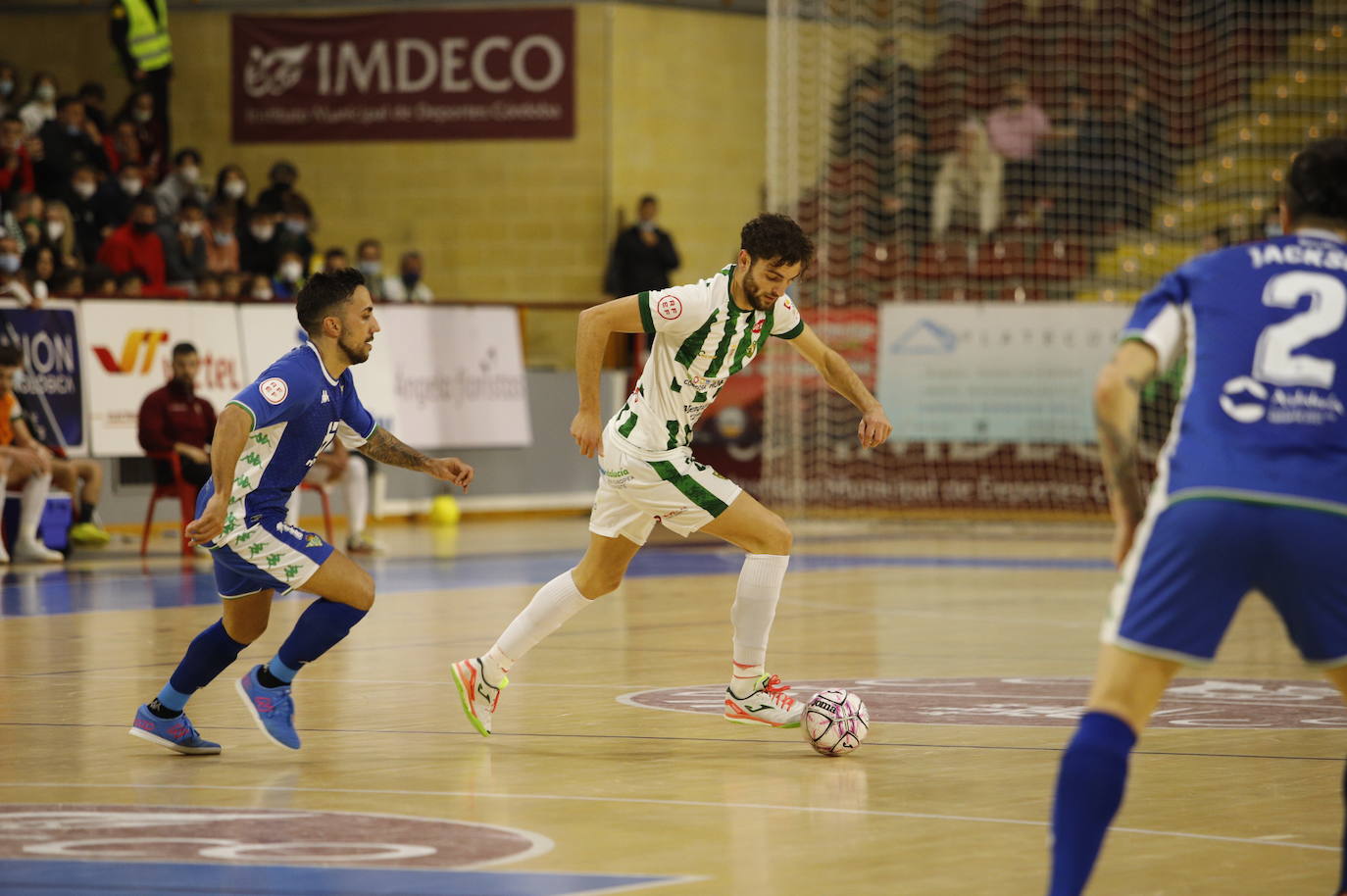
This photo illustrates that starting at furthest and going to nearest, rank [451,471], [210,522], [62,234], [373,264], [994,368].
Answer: [373,264]
[994,368]
[62,234]
[451,471]
[210,522]

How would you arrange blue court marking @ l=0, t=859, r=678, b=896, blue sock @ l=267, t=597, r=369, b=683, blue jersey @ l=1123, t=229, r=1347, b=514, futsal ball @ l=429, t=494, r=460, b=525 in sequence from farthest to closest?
futsal ball @ l=429, t=494, r=460, b=525 < blue sock @ l=267, t=597, r=369, b=683 < blue court marking @ l=0, t=859, r=678, b=896 < blue jersey @ l=1123, t=229, r=1347, b=514

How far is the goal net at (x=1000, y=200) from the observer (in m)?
20.5

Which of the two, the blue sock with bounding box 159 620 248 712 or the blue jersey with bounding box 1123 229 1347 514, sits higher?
the blue jersey with bounding box 1123 229 1347 514

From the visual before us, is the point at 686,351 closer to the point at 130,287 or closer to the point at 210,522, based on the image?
the point at 210,522

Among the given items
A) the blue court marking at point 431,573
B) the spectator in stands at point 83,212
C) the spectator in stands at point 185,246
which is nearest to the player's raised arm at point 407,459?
the blue court marking at point 431,573

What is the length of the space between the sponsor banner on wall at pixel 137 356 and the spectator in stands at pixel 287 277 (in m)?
2.25

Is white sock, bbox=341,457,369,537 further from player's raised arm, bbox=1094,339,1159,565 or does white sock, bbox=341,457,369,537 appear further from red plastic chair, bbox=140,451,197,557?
player's raised arm, bbox=1094,339,1159,565

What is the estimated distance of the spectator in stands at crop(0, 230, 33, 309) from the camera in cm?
1639

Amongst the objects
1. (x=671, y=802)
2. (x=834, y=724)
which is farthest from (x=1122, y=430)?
(x=834, y=724)

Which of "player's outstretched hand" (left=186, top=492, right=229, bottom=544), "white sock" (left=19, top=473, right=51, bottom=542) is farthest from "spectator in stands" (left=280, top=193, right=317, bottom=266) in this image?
"player's outstretched hand" (left=186, top=492, right=229, bottom=544)

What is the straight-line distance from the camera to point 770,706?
7.55 metres

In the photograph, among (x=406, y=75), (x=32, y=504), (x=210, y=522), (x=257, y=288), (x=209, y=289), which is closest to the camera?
(x=210, y=522)

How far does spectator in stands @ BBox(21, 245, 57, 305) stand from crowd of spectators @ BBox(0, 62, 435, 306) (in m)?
0.02

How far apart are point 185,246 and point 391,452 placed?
1388 cm
